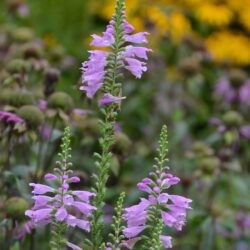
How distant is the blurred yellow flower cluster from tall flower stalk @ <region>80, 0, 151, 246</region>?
353 cm

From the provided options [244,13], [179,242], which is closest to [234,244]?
[179,242]

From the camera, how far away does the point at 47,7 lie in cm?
693

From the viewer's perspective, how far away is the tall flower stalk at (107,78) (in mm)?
1781

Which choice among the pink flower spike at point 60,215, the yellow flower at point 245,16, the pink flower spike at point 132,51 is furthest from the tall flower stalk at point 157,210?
the yellow flower at point 245,16

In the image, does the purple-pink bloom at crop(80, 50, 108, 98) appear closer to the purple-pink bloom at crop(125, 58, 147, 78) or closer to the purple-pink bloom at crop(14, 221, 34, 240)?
the purple-pink bloom at crop(125, 58, 147, 78)

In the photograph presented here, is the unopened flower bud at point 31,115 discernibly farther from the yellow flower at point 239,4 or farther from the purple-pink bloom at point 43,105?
the yellow flower at point 239,4

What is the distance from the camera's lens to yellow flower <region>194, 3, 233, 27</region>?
21.1 feet

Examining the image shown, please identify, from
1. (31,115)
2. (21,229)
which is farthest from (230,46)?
(21,229)

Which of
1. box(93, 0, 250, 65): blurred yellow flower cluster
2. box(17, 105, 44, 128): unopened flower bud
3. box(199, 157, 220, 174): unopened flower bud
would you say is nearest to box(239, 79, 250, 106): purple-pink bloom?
box(199, 157, 220, 174): unopened flower bud

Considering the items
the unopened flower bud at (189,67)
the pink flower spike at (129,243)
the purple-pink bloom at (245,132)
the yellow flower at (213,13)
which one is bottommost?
the pink flower spike at (129,243)

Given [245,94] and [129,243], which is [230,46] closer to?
[245,94]

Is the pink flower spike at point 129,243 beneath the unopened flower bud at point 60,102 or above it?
beneath

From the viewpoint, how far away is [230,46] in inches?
264

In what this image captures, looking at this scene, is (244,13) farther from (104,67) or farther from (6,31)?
(104,67)
